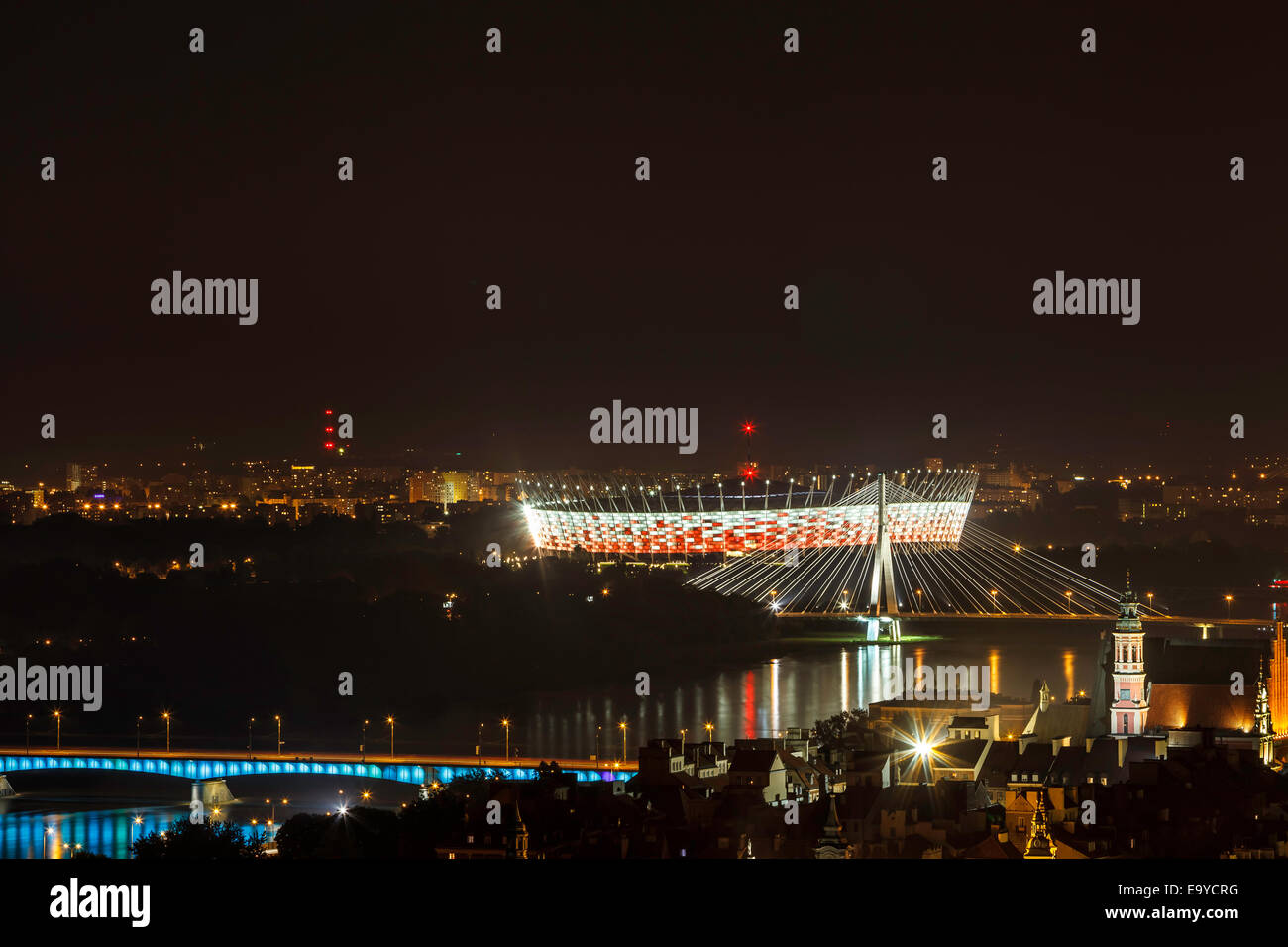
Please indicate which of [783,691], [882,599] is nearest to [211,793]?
[783,691]

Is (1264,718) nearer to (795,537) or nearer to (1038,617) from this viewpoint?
(1038,617)

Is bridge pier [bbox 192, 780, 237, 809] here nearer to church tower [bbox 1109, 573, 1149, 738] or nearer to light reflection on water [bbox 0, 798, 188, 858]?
light reflection on water [bbox 0, 798, 188, 858]

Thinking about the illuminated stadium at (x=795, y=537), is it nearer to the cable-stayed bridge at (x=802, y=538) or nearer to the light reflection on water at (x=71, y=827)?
the cable-stayed bridge at (x=802, y=538)

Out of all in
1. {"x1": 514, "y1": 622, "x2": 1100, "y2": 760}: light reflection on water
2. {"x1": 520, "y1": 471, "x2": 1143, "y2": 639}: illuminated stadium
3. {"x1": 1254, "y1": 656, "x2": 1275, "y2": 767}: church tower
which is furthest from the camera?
{"x1": 520, "y1": 471, "x2": 1143, "y2": 639}: illuminated stadium

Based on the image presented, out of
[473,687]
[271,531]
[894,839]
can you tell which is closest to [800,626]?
[473,687]

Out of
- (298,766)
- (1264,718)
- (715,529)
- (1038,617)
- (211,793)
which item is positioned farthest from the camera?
(715,529)

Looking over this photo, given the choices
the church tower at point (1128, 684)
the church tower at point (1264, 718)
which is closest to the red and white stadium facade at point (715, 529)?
the church tower at point (1264, 718)

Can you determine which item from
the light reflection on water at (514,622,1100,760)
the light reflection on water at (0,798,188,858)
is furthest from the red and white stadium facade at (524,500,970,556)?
the light reflection on water at (0,798,188,858)
